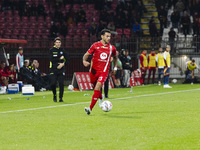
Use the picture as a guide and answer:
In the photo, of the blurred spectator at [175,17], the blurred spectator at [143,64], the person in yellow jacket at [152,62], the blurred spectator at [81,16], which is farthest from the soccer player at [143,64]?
the blurred spectator at [81,16]

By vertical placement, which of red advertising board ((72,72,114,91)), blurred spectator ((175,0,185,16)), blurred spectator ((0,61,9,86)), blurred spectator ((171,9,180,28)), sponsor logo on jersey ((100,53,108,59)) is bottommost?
red advertising board ((72,72,114,91))

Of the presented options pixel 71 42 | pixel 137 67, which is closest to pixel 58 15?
pixel 71 42

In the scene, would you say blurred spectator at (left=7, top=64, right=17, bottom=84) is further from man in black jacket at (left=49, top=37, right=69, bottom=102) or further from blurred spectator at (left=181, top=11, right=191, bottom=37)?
blurred spectator at (left=181, top=11, right=191, bottom=37)

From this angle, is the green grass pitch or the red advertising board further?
the red advertising board

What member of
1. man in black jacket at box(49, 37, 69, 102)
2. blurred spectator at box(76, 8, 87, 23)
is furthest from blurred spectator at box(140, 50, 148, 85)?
man in black jacket at box(49, 37, 69, 102)

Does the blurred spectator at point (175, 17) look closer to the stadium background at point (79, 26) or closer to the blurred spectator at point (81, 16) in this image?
the stadium background at point (79, 26)

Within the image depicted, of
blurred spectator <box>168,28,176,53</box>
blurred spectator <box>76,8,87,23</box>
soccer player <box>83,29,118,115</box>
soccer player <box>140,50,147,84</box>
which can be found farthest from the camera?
blurred spectator <box>76,8,87,23</box>

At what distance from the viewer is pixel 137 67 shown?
29.5 m

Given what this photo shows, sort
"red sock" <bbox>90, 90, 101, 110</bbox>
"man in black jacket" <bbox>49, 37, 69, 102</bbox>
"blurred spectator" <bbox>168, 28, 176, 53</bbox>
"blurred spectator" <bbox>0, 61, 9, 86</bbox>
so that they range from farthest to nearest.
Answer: "blurred spectator" <bbox>168, 28, 176, 53</bbox>
"blurred spectator" <bbox>0, 61, 9, 86</bbox>
"man in black jacket" <bbox>49, 37, 69, 102</bbox>
"red sock" <bbox>90, 90, 101, 110</bbox>

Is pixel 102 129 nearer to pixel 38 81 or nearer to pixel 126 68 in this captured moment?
pixel 38 81

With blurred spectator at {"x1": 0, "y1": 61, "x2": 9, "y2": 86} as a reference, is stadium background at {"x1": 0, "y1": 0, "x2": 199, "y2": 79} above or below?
above

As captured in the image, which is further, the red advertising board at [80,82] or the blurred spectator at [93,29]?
the blurred spectator at [93,29]

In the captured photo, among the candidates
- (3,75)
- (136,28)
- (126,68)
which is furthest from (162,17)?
(3,75)

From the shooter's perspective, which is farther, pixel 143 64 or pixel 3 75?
pixel 143 64
